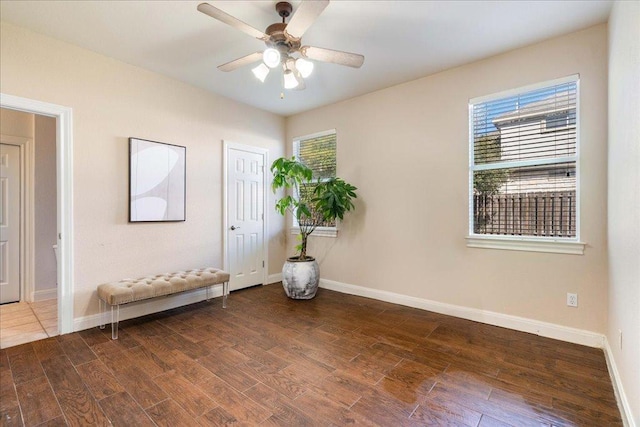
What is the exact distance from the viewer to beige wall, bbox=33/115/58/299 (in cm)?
378

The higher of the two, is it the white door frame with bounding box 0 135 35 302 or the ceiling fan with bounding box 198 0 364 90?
A: the ceiling fan with bounding box 198 0 364 90

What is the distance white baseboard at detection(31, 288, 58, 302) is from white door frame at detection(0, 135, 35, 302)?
0.15ft

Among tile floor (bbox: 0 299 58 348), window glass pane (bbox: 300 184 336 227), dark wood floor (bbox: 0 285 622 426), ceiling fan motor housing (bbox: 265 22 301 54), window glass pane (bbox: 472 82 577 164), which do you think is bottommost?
dark wood floor (bbox: 0 285 622 426)

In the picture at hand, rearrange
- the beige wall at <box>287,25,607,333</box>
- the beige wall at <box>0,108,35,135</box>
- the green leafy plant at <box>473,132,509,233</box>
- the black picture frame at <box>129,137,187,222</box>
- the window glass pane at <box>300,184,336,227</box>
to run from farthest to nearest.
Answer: the window glass pane at <box>300,184,336,227</box>
the beige wall at <box>0,108,35,135</box>
the black picture frame at <box>129,137,187,222</box>
the green leafy plant at <box>473,132,509,233</box>
the beige wall at <box>287,25,607,333</box>

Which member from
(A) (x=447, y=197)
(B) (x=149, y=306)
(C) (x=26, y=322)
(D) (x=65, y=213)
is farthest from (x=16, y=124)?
(A) (x=447, y=197)

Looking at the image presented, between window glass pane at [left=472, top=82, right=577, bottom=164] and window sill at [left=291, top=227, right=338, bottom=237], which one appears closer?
window glass pane at [left=472, top=82, right=577, bottom=164]

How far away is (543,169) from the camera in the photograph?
2764 mm

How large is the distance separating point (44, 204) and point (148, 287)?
2.28m

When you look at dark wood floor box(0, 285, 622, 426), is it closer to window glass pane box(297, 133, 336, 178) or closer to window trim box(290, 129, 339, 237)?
window trim box(290, 129, 339, 237)

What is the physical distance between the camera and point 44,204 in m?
3.84

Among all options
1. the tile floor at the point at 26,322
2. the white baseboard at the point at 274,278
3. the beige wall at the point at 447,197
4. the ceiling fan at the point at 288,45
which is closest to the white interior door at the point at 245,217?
the white baseboard at the point at 274,278

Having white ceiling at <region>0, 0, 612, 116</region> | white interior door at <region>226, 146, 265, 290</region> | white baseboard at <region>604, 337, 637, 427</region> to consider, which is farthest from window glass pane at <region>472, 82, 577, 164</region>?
white interior door at <region>226, 146, 265, 290</region>

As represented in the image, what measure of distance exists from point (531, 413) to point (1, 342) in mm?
4071

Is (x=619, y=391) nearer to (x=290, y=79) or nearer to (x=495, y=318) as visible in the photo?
(x=495, y=318)
